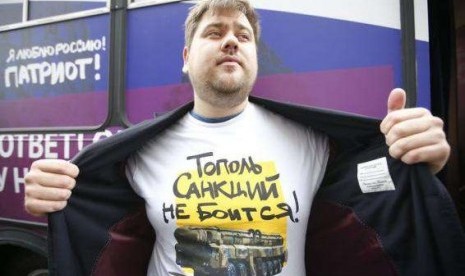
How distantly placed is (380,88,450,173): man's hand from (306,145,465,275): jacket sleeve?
85 millimetres

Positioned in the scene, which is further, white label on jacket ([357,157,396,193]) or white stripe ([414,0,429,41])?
white stripe ([414,0,429,41])

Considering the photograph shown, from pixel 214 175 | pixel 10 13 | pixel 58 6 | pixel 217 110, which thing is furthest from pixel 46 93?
pixel 214 175

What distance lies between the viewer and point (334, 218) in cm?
151

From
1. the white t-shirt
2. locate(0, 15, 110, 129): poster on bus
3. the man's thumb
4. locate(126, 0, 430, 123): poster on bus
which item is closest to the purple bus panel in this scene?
locate(0, 15, 110, 129): poster on bus

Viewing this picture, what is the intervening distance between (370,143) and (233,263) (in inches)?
24.6

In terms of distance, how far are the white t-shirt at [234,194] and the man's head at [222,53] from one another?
0.36 feet

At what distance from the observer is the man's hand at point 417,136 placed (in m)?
1.11

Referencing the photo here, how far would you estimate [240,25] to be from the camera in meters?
1.52

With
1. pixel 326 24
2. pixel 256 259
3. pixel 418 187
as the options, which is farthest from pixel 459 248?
pixel 326 24

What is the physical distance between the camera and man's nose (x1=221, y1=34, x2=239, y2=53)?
1.46 metres

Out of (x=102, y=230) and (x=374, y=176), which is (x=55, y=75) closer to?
(x=102, y=230)

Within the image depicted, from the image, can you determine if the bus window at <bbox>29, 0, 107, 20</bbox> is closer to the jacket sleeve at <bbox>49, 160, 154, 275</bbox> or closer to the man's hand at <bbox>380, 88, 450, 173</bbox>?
the jacket sleeve at <bbox>49, 160, 154, 275</bbox>

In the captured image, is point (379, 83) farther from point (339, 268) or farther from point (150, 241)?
point (150, 241)

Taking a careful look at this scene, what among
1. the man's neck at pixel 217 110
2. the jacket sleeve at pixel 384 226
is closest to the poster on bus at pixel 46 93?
the man's neck at pixel 217 110
